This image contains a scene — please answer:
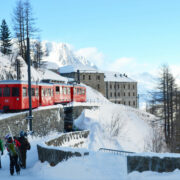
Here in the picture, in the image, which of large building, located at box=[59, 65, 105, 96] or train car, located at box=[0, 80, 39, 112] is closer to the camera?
train car, located at box=[0, 80, 39, 112]

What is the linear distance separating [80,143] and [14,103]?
6.30 m

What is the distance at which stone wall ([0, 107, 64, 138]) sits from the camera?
18219mm

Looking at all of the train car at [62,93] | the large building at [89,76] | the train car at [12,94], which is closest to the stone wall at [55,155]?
the train car at [12,94]

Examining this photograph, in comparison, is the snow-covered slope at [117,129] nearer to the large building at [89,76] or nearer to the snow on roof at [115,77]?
the large building at [89,76]

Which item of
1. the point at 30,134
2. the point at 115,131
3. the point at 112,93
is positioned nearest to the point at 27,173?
the point at 30,134

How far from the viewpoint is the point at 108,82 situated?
89688 millimetres

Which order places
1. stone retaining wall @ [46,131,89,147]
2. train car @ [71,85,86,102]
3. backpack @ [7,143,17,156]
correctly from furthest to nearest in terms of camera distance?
train car @ [71,85,86,102]
stone retaining wall @ [46,131,89,147]
backpack @ [7,143,17,156]

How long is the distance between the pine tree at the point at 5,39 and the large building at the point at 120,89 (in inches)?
1594

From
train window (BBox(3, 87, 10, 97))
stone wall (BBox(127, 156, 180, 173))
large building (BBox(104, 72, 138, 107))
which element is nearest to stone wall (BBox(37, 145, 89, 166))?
stone wall (BBox(127, 156, 180, 173))

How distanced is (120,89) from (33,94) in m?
Answer: 70.1

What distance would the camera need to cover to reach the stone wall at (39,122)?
59.8ft

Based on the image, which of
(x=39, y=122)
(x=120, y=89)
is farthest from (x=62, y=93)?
(x=120, y=89)

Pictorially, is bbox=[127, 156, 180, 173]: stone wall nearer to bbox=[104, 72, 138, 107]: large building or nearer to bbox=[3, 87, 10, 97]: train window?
bbox=[3, 87, 10, 97]: train window

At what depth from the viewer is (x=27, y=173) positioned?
31.8 feet
